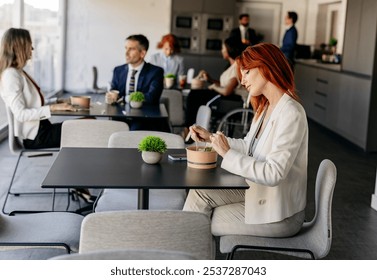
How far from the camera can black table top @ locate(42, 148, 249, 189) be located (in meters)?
2.79

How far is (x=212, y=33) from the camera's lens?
44.0 feet

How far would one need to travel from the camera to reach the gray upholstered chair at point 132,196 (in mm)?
3672

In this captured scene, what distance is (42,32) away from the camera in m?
11.7

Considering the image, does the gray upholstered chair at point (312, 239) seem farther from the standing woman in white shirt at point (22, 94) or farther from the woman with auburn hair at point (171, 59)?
the woman with auburn hair at point (171, 59)

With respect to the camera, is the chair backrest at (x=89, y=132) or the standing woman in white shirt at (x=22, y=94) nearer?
the chair backrest at (x=89, y=132)

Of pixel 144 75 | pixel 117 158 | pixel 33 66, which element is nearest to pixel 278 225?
pixel 117 158

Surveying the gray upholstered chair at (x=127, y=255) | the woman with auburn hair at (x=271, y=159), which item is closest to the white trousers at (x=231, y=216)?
the woman with auburn hair at (x=271, y=159)

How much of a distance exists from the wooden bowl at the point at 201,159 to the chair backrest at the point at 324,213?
503mm

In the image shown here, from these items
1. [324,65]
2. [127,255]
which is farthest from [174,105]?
[127,255]

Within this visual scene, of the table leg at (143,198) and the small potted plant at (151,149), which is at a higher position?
the small potted plant at (151,149)

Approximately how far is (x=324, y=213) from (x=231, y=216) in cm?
45

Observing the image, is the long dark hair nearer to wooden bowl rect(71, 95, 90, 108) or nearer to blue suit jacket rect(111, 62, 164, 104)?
wooden bowl rect(71, 95, 90, 108)

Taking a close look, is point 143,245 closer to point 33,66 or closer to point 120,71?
point 120,71

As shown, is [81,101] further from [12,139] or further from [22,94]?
[12,139]
